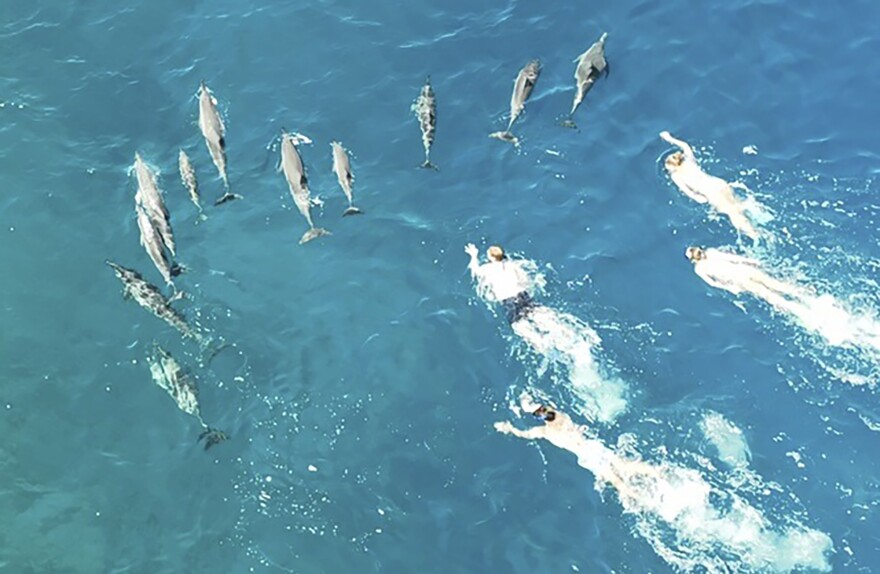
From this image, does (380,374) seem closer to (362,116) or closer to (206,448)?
(206,448)

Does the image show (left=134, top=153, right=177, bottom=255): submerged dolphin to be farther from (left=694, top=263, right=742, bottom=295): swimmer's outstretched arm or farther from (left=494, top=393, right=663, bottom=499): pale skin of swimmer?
(left=694, top=263, right=742, bottom=295): swimmer's outstretched arm

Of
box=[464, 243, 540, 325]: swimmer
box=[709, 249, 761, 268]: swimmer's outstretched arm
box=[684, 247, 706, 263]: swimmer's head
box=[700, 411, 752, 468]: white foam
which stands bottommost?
box=[700, 411, 752, 468]: white foam

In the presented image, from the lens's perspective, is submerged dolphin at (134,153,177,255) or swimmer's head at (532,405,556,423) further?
submerged dolphin at (134,153,177,255)

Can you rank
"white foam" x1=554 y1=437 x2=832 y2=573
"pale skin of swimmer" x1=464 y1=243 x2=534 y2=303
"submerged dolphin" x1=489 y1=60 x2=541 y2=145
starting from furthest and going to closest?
"submerged dolphin" x1=489 y1=60 x2=541 y2=145 < "pale skin of swimmer" x1=464 y1=243 x2=534 y2=303 < "white foam" x1=554 y1=437 x2=832 y2=573

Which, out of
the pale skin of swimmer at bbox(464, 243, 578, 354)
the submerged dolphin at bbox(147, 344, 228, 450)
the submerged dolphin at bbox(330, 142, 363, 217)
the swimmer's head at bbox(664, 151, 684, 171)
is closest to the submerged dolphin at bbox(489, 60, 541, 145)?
the pale skin of swimmer at bbox(464, 243, 578, 354)

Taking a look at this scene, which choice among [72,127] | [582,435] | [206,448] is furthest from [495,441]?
[72,127]

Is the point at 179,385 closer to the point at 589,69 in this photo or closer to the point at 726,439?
the point at 726,439

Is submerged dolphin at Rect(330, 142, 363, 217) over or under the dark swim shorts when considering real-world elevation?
over

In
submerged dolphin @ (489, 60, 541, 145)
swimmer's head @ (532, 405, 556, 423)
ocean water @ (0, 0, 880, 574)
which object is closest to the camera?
ocean water @ (0, 0, 880, 574)
